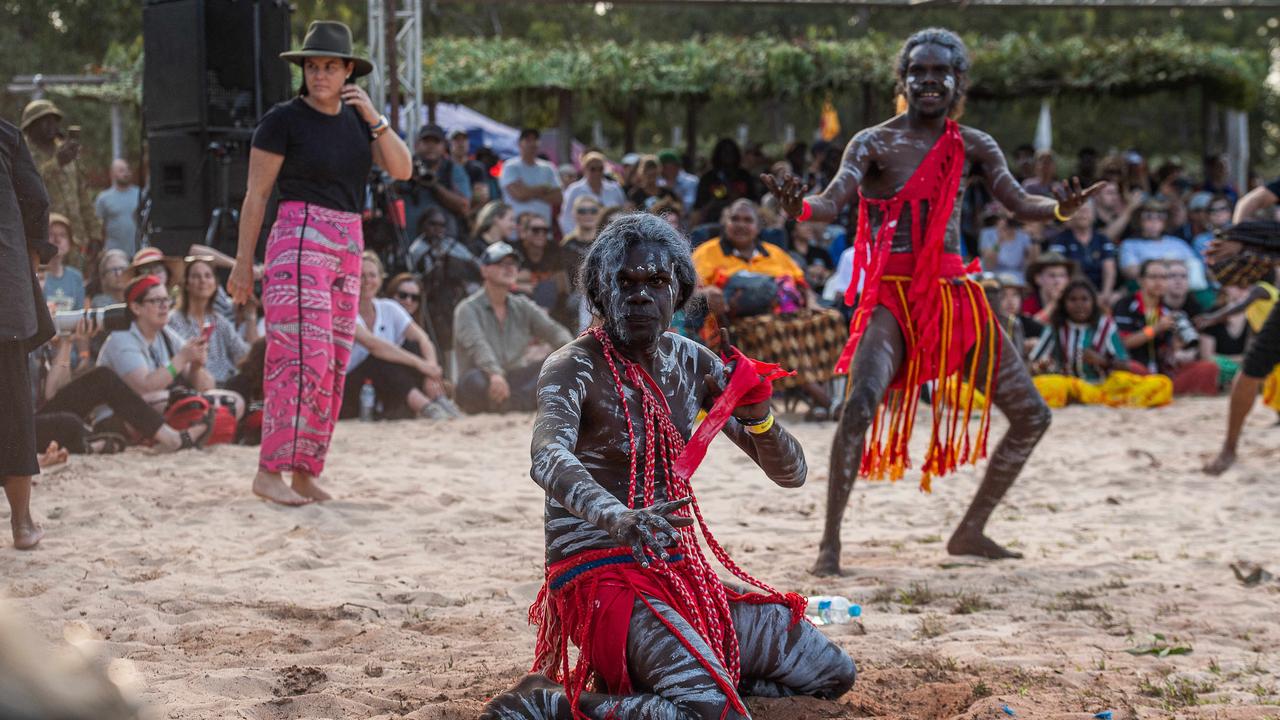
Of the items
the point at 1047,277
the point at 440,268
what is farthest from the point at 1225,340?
the point at 440,268

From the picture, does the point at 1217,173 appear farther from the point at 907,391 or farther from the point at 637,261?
the point at 637,261

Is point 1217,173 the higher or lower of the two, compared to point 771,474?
higher

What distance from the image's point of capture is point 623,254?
10.5 ft

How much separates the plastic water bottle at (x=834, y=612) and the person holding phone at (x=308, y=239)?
2558 mm

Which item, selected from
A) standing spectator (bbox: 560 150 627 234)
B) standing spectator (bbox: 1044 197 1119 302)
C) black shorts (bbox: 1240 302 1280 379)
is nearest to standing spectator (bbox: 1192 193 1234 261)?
standing spectator (bbox: 1044 197 1119 302)

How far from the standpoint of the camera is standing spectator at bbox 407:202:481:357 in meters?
10.8

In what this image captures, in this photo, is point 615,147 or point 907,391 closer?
point 907,391

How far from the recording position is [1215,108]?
18812 millimetres

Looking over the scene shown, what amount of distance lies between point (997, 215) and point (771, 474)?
9748mm

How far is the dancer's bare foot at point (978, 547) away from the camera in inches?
214

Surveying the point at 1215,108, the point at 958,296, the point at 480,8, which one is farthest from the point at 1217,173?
the point at 480,8

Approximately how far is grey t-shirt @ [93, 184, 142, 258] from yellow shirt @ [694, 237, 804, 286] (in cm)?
507

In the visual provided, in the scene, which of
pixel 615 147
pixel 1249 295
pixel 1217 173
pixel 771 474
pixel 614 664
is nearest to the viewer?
pixel 614 664

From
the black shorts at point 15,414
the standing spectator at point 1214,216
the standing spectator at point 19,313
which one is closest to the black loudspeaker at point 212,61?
the standing spectator at point 19,313
